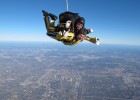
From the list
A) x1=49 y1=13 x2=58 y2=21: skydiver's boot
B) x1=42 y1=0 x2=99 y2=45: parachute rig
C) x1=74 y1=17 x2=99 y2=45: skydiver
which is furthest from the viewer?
x1=49 y1=13 x2=58 y2=21: skydiver's boot

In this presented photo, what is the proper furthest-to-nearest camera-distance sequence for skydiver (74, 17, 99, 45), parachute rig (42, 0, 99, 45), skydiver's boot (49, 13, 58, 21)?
skydiver's boot (49, 13, 58, 21)
skydiver (74, 17, 99, 45)
parachute rig (42, 0, 99, 45)

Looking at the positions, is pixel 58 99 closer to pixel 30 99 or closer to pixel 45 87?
pixel 30 99

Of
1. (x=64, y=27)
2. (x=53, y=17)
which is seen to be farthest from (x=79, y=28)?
Result: (x=53, y=17)

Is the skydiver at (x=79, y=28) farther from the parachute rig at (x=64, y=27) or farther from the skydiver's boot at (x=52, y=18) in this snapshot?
the skydiver's boot at (x=52, y=18)

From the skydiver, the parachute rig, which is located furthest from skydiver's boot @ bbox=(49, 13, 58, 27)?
the skydiver

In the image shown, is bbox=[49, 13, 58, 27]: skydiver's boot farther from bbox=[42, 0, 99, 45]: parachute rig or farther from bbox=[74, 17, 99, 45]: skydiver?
bbox=[74, 17, 99, 45]: skydiver

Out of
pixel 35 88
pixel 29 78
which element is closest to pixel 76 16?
pixel 35 88

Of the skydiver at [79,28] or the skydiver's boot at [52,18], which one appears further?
the skydiver's boot at [52,18]

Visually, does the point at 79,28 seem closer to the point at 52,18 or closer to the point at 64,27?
the point at 64,27

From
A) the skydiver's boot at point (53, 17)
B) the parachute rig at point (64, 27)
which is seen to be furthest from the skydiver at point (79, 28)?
the skydiver's boot at point (53, 17)
